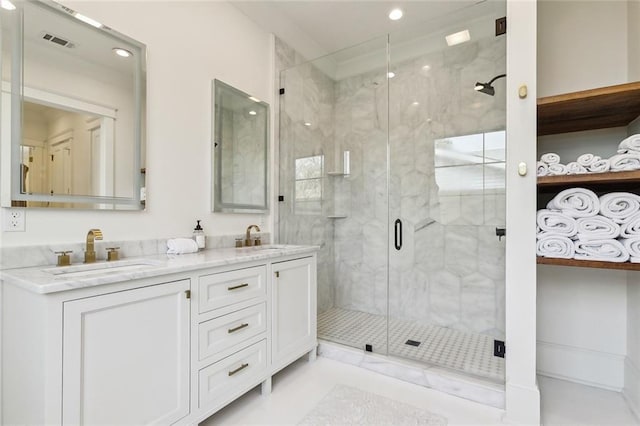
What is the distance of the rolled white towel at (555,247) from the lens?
62.7 inches

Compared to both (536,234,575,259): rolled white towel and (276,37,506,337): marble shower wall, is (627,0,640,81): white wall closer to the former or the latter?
(276,37,506,337): marble shower wall

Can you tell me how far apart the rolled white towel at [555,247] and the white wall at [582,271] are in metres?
0.71

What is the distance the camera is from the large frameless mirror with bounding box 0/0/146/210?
4.43ft

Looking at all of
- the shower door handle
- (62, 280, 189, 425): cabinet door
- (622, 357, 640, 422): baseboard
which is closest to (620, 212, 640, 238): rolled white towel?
(622, 357, 640, 422): baseboard

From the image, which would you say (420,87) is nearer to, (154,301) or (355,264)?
(355,264)

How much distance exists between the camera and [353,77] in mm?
3285

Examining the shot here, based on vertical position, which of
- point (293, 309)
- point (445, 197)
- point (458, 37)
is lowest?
point (293, 309)

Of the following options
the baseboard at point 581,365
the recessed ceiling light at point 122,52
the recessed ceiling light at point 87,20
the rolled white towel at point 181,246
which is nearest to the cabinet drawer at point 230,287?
the rolled white towel at point 181,246

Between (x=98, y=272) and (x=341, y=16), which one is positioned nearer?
(x=98, y=272)

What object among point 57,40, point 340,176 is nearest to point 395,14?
point 340,176

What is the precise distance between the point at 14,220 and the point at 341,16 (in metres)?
2.67

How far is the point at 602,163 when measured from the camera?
1.51 m

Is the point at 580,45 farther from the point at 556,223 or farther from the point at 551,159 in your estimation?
the point at 556,223

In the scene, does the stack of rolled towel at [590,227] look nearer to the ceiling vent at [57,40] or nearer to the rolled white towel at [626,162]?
the rolled white towel at [626,162]
